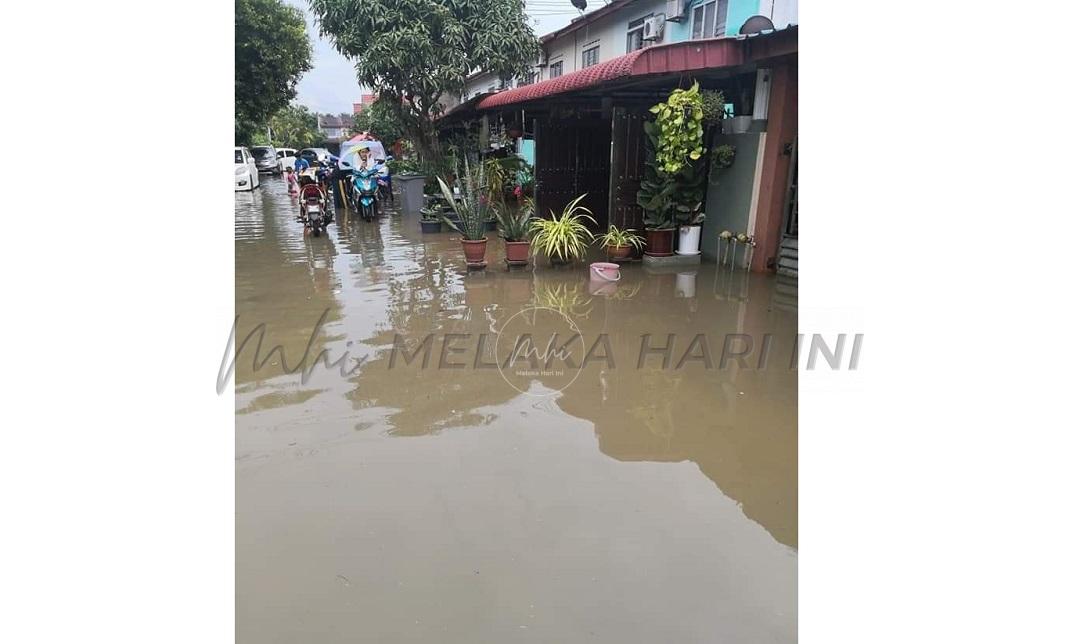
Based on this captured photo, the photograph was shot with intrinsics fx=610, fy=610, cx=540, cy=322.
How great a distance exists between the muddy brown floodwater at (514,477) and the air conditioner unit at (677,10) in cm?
624

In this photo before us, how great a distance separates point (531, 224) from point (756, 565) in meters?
5.39

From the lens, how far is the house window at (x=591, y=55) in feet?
41.9

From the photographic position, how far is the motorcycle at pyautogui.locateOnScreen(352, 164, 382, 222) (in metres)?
10.8

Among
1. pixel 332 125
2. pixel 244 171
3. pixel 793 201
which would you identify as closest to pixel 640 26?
pixel 793 201

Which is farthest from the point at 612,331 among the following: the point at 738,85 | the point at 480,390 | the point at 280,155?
the point at 280,155

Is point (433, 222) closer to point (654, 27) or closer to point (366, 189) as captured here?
point (366, 189)

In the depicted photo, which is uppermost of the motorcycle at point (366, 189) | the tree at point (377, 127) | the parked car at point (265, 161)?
the tree at point (377, 127)

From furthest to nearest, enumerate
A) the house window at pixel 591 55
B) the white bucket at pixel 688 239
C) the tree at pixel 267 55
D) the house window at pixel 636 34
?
the house window at pixel 591 55, the tree at pixel 267 55, the house window at pixel 636 34, the white bucket at pixel 688 239

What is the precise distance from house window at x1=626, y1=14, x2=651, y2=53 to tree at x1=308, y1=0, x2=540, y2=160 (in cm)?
199

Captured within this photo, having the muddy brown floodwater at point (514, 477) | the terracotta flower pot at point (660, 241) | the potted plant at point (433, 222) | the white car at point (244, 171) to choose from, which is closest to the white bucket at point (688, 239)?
the terracotta flower pot at point (660, 241)

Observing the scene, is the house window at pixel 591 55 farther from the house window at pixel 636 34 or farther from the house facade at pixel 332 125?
the house facade at pixel 332 125

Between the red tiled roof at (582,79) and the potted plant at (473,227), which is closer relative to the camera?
the red tiled roof at (582,79)

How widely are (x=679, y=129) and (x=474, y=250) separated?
247 cm

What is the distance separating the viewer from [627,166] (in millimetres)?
7277
